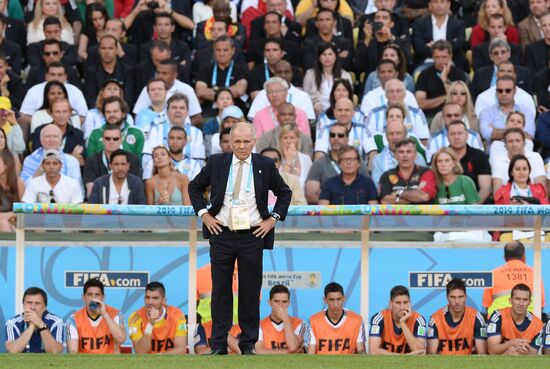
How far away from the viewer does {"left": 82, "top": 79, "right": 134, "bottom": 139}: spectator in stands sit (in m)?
15.3

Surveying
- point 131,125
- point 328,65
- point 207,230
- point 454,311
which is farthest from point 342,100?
point 207,230

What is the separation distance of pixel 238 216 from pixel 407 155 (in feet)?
15.1

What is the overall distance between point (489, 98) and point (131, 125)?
426 cm

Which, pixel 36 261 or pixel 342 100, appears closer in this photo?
pixel 36 261

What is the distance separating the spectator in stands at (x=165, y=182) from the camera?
44.5ft

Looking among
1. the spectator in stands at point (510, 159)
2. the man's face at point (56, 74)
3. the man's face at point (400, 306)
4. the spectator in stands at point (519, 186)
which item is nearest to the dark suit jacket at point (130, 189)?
the man's face at point (56, 74)

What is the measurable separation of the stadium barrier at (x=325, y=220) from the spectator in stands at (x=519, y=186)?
5.65 ft

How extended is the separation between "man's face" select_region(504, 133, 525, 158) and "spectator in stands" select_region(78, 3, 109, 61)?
5607 mm

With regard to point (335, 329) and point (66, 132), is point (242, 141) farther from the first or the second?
point (66, 132)

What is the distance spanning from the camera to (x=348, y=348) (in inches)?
452

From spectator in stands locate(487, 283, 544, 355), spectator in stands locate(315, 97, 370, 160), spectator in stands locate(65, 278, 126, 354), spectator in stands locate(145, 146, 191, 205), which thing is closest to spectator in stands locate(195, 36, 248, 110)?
spectator in stands locate(315, 97, 370, 160)

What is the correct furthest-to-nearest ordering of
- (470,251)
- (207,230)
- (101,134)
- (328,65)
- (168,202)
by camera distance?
(328,65)
(101,134)
(168,202)
(470,251)
(207,230)

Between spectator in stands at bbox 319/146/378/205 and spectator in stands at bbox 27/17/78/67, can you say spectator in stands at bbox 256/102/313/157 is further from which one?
spectator in stands at bbox 27/17/78/67

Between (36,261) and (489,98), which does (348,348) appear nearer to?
(36,261)
